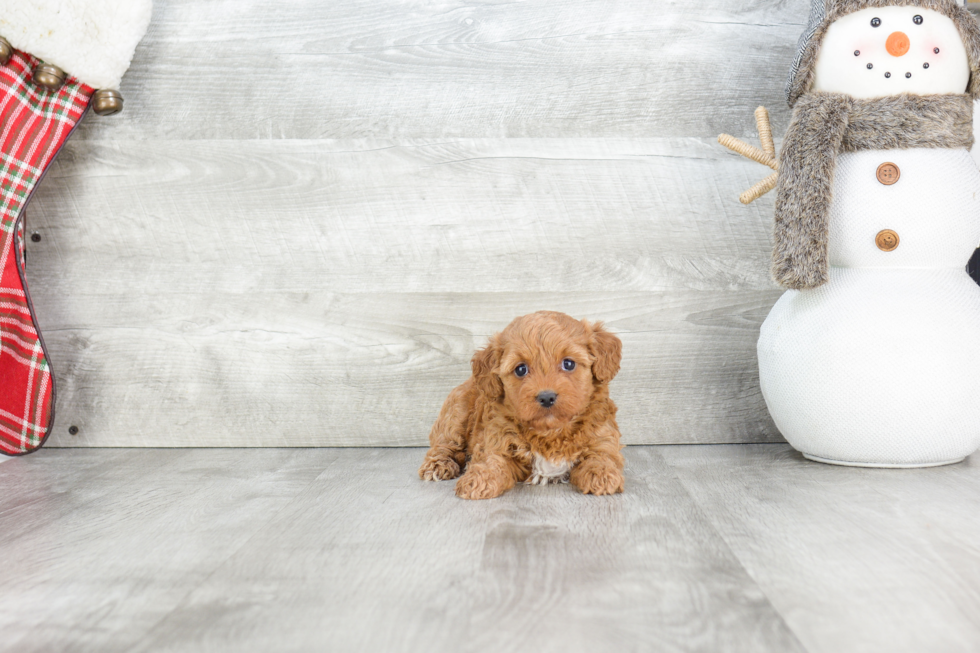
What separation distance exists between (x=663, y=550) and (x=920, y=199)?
2.65 feet

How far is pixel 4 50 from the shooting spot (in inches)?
54.9

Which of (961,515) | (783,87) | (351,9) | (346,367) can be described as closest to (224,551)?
(346,367)

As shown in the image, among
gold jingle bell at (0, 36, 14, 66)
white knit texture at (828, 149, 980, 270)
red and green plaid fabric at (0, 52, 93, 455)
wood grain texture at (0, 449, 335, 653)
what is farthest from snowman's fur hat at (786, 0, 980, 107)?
gold jingle bell at (0, 36, 14, 66)

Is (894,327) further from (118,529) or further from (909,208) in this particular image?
(118,529)

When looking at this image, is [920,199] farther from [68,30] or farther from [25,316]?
[25,316]

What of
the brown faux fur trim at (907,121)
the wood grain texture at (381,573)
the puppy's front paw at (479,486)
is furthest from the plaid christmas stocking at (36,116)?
the brown faux fur trim at (907,121)

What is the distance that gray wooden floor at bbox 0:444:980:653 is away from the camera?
698 millimetres

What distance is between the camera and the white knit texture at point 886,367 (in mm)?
1228

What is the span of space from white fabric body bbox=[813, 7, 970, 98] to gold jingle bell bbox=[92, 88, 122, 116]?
141 centimetres

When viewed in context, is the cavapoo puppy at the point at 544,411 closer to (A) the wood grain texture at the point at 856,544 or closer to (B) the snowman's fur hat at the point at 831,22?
(A) the wood grain texture at the point at 856,544

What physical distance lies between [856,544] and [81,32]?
1.60 meters

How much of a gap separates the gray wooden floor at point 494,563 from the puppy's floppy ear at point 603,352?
201 mm

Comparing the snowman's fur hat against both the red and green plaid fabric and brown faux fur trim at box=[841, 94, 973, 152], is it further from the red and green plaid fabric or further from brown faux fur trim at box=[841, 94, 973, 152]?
the red and green plaid fabric

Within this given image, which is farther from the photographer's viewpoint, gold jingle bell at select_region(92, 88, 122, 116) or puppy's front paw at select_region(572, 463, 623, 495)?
gold jingle bell at select_region(92, 88, 122, 116)
